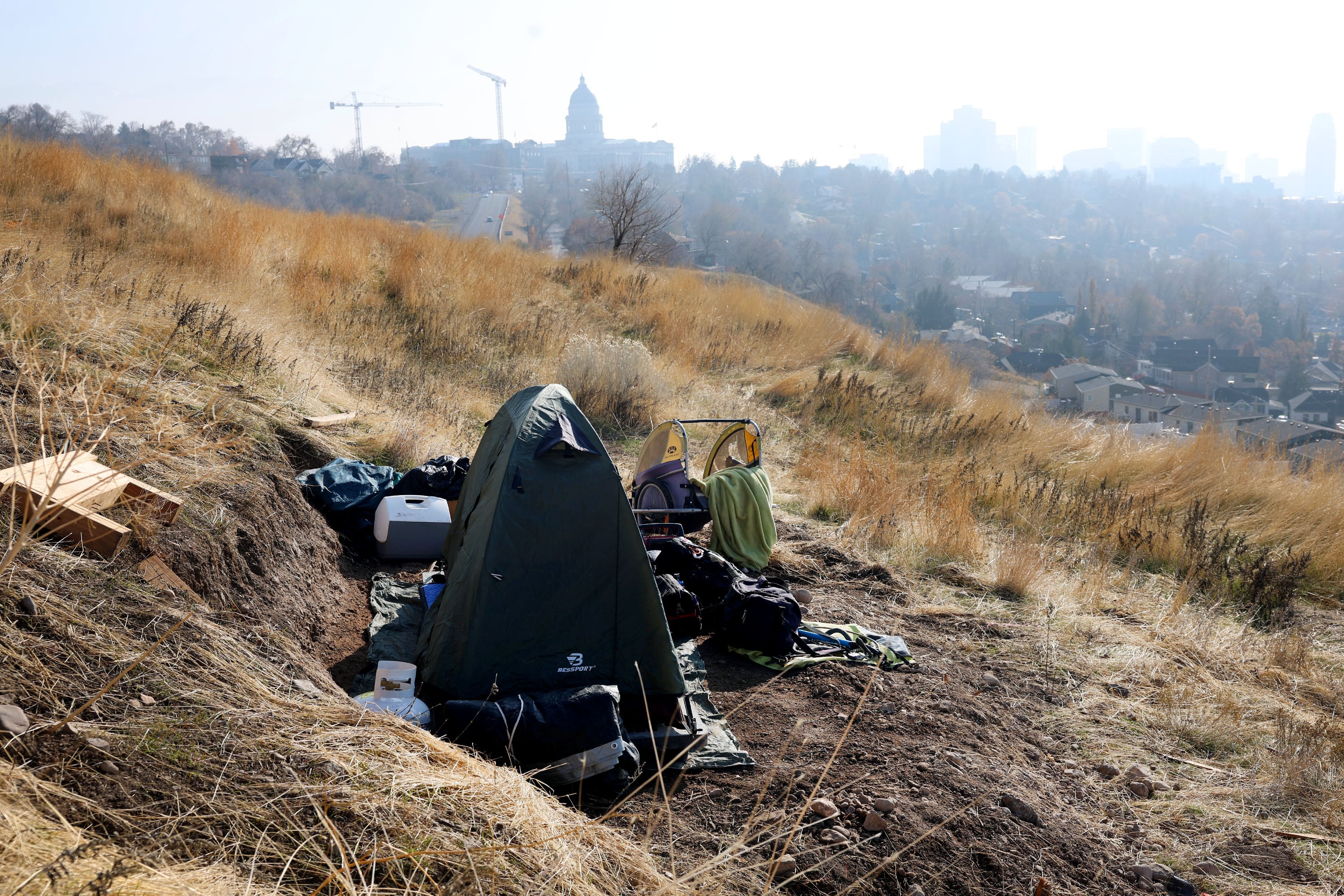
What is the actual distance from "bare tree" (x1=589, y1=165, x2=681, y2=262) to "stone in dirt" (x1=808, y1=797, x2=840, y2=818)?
16.7 metres

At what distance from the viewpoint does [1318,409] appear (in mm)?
16141

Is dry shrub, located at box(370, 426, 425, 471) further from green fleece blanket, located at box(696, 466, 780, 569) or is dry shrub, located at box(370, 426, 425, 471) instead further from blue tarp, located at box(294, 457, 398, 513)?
green fleece blanket, located at box(696, 466, 780, 569)

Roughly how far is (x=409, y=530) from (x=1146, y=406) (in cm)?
1350

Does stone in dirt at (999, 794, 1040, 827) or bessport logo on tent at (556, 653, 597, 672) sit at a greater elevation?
bessport logo on tent at (556, 653, 597, 672)

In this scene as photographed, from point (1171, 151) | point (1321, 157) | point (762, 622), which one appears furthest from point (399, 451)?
point (1171, 151)

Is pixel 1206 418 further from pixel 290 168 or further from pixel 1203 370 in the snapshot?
pixel 290 168

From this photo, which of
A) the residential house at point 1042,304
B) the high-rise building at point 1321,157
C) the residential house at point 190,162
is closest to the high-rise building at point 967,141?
the high-rise building at point 1321,157

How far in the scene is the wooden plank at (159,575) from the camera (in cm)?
321

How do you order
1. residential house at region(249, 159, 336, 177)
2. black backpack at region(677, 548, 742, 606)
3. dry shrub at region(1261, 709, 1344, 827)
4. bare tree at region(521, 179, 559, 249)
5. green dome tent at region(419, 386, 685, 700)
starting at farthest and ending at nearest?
1. bare tree at region(521, 179, 559, 249)
2. residential house at region(249, 159, 336, 177)
3. black backpack at region(677, 548, 742, 606)
4. green dome tent at region(419, 386, 685, 700)
5. dry shrub at region(1261, 709, 1344, 827)

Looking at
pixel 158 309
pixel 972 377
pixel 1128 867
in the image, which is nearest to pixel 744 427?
pixel 1128 867

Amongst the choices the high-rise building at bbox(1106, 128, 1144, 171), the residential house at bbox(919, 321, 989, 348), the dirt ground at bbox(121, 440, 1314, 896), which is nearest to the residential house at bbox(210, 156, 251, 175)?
the residential house at bbox(919, 321, 989, 348)

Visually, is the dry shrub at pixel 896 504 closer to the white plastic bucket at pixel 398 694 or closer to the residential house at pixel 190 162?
the white plastic bucket at pixel 398 694

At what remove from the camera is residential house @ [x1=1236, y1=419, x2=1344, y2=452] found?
855 cm

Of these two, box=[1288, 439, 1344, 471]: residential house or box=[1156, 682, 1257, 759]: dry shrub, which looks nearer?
box=[1156, 682, 1257, 759]: dry shrub
